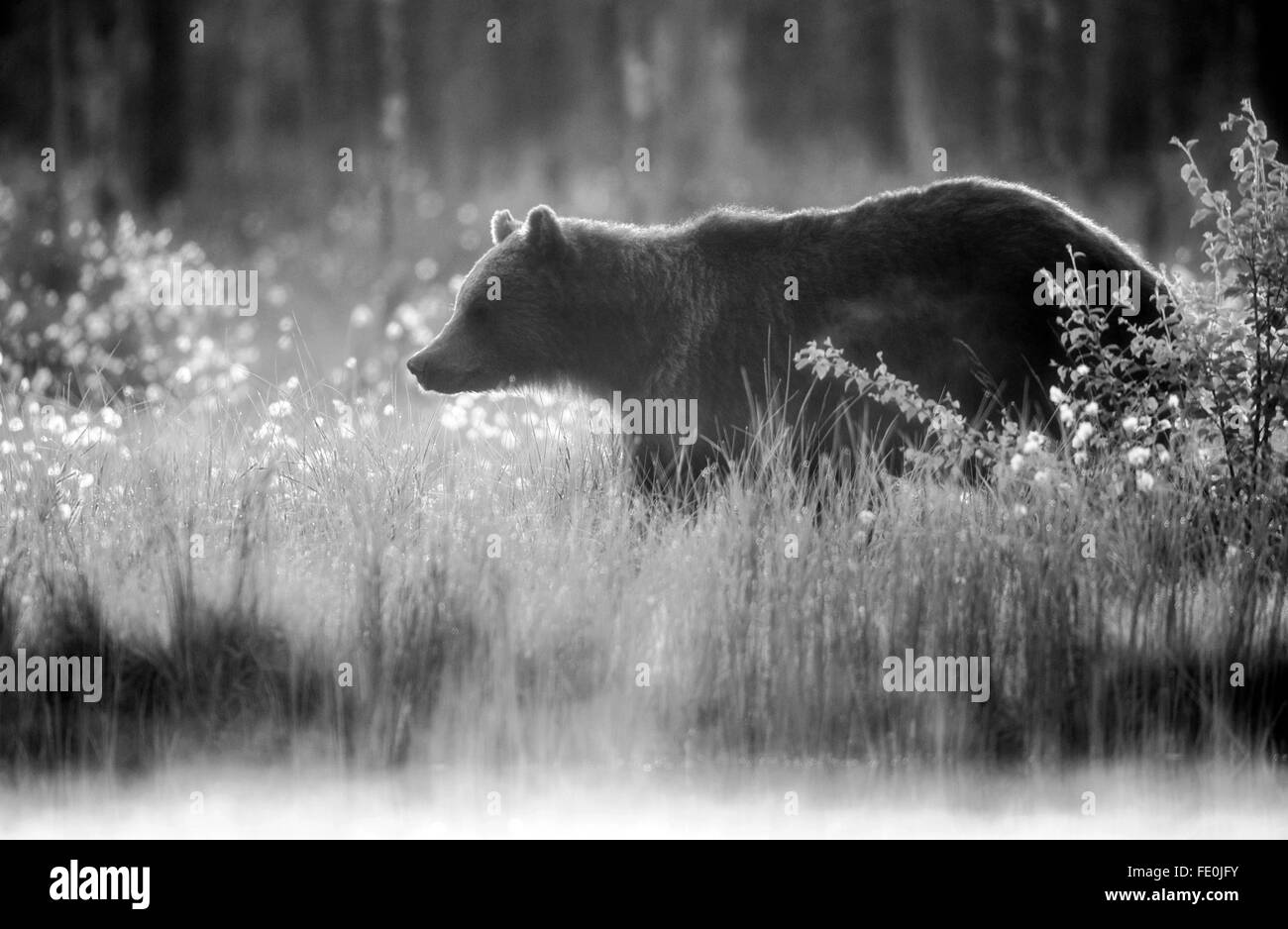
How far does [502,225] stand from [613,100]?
45.4 ft

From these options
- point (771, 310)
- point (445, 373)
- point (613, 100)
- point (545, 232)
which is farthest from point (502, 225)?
point (613, 100)

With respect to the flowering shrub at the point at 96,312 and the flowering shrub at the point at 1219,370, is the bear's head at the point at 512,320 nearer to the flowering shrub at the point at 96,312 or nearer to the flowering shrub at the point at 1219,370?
the flowering shrub at the point at 1219,370

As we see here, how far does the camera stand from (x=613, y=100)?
21.3 metres

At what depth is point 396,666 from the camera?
473cm

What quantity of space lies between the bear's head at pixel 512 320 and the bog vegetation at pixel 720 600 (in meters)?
1.31

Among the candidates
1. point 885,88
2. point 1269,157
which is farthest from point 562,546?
point 885,88

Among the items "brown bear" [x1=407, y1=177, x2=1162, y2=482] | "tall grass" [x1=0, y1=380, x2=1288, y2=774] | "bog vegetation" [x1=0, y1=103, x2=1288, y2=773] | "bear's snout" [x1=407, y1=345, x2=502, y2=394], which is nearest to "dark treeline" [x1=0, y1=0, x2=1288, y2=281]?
"brown bear" [x1=407, y1=177, x2=1162, y2=482]

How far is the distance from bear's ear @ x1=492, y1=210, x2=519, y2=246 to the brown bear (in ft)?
1.25

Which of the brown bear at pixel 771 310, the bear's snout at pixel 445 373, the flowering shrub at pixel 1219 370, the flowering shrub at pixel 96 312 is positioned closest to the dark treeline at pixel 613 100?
the flowering shrub at pixel 96 312

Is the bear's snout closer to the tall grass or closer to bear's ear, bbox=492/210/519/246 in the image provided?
bear's ear, bbox=492/210/519/246

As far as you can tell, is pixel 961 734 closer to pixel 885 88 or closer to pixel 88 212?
pixel 88 212

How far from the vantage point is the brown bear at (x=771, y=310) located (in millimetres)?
7074

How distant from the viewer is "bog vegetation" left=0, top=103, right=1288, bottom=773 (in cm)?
464
